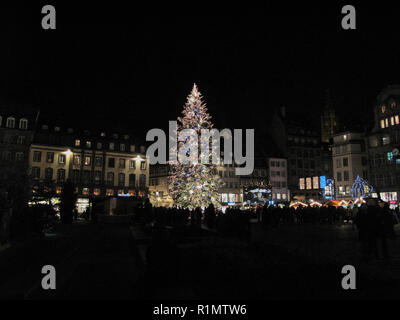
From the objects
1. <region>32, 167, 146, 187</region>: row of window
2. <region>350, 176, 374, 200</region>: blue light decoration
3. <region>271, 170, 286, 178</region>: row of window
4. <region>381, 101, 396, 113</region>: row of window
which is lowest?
<region>350, 176, 374, 200</region>: blue light decoration

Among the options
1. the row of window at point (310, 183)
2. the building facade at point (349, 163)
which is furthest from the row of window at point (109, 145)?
the building facade at point (349, 163)

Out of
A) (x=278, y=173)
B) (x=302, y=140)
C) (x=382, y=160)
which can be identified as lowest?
(x=278, y=173)

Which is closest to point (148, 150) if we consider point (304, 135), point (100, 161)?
point (100, 161)

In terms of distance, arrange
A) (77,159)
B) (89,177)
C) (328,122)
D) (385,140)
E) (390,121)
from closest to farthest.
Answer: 1. (390,121)
2. (385,140)
3. (77,159)
4. (89,177)
5. (328,122)

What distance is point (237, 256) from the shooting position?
10117 millimetres

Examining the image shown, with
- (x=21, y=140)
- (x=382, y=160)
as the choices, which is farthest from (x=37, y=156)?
(x=382, y=160)

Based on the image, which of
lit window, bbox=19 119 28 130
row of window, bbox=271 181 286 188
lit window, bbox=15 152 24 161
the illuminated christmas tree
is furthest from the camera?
row of window, bbox=271 181 286 188

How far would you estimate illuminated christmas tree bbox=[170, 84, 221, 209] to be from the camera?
96.2 ft

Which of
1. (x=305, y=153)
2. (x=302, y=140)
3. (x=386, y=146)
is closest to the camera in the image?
(x=386, y=146)

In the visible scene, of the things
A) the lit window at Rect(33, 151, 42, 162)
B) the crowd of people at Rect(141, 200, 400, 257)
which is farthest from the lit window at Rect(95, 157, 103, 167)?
the crowd of people at Rect(141, 200, 400, 257)

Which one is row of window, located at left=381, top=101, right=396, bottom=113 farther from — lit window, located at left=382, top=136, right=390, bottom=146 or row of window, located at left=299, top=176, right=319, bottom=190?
row of window, located at left=299, top=176, right=319, bottom=190

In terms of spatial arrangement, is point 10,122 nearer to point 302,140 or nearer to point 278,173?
point 278,173

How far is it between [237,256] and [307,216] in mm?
23977

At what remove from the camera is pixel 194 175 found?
1158 inches
